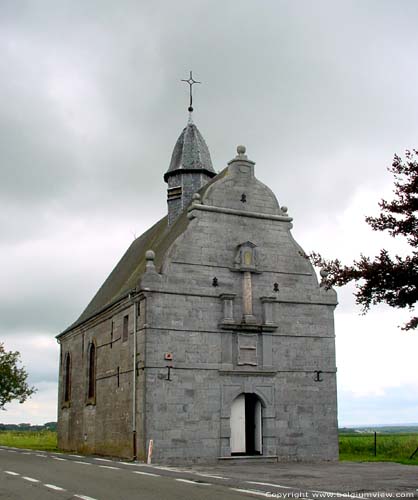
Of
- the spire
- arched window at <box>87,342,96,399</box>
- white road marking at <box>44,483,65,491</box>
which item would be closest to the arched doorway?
arched window at <box>87,342,96,399</box>

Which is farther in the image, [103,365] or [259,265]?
[103,365]

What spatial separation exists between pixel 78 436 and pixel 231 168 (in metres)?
15.0

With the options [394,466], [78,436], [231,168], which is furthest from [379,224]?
[78,436]

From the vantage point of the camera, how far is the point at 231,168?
92.3 feet

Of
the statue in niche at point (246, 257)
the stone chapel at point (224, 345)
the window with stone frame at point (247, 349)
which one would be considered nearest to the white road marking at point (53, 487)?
the stone chapel at point (224, 345)

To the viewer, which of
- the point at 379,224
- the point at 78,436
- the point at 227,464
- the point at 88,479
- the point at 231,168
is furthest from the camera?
the point at 78,436

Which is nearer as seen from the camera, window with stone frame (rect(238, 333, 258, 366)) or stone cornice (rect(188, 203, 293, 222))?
window with stone frame (rect(238, 333, 258, 366))

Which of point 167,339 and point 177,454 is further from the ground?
point 167,339

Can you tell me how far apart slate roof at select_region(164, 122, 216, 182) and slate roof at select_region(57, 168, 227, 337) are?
2603 millimetres

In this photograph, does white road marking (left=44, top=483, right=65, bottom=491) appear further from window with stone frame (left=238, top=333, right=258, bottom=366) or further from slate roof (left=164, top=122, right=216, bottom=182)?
slate roof (left=164, top=122, right=216, bottom=182)

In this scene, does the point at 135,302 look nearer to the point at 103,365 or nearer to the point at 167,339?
the point at 167,339

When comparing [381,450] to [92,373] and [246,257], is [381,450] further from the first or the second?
[92,373]

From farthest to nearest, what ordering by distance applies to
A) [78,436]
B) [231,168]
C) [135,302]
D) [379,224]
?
[78,436] < [231,168] < [135,302] < [379,224]

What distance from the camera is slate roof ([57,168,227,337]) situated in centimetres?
2852
